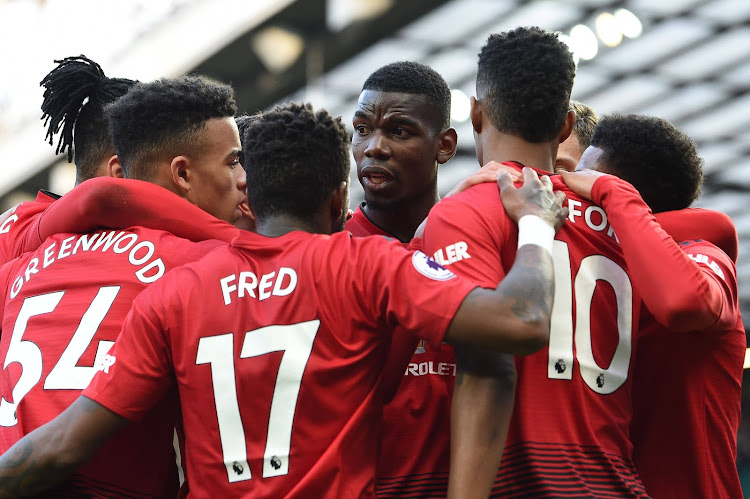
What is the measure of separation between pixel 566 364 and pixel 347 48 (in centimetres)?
1233

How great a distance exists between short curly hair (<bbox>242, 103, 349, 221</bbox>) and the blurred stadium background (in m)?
10.5

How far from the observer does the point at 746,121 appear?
59.9ft

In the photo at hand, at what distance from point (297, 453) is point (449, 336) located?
571mm

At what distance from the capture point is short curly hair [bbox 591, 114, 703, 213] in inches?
156

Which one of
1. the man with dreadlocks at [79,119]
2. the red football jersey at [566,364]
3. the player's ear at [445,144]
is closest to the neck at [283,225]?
the red football jersey at [566,364]

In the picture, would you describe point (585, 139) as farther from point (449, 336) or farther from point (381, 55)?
point (381, 55)

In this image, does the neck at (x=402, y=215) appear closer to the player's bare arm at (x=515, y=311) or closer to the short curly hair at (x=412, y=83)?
the short curly hair at (x=412, y=83)

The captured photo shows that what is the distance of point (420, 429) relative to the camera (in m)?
3.47

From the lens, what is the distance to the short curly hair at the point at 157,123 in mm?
4152

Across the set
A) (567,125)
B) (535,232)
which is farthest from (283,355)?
(567,125)

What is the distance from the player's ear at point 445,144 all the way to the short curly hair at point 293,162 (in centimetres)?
160

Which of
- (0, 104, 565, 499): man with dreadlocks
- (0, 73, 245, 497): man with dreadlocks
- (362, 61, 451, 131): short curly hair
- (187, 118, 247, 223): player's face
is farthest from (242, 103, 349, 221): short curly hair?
(362, 61, 451, 131): short curly hair

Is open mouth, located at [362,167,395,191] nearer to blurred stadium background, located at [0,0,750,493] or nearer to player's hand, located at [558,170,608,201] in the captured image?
player's hand, located at [558,170,608,201]

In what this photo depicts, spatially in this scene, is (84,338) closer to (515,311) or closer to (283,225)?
(283,225)
